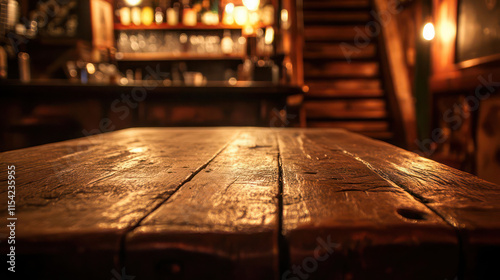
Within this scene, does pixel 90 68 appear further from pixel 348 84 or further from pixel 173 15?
pixel 348 84

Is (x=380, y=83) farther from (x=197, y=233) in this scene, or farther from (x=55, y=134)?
(x=197, y=233)

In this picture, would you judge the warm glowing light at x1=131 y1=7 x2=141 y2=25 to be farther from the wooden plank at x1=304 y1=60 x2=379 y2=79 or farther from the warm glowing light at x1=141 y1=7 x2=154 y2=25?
the wooden plank at x1=304 y1=60 x2=379 y2=79

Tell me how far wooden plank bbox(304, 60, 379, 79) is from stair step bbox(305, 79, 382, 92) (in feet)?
0.25

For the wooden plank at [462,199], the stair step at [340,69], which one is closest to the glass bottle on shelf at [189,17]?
the stair step at [340,69]

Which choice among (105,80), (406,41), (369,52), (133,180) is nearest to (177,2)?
(105,80)

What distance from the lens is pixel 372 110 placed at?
407 centimetres

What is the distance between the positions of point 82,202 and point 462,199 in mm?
559

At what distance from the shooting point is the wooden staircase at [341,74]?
399 cm

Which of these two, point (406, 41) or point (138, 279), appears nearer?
point (138, 279)

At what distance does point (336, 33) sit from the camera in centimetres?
479

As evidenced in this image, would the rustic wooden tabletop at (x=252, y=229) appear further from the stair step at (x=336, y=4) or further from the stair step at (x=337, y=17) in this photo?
the stair step at (x=336, y=4)

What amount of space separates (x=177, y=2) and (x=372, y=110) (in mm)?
3302

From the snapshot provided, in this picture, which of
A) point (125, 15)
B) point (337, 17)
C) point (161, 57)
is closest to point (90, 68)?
point (161, 57)

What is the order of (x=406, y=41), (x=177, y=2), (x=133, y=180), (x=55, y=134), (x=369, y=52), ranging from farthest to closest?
(x=406, y=41) < (x=177, y=2) < (x=369, y=52) < (x=55, y=134) < (x=133, y=180)
